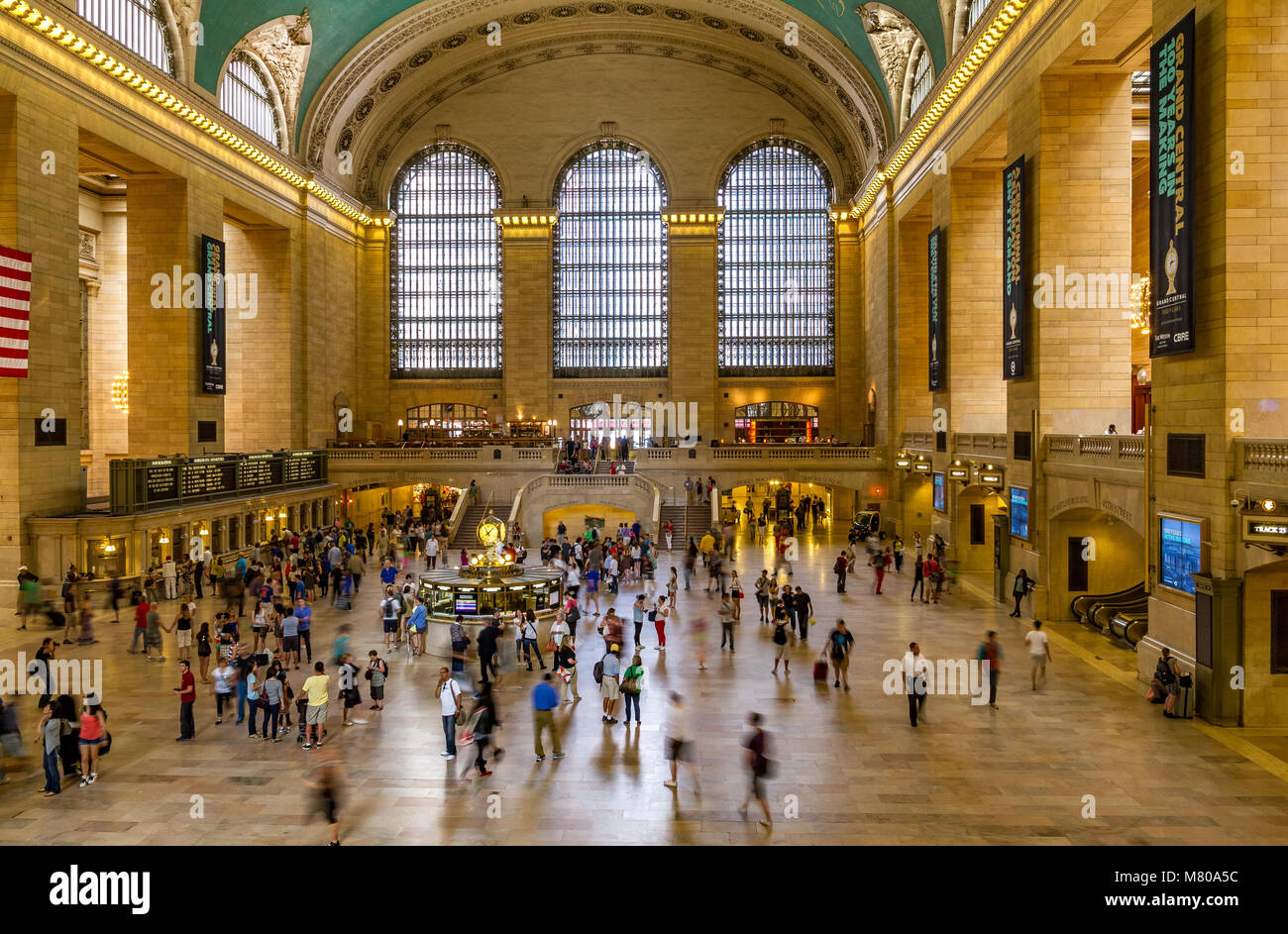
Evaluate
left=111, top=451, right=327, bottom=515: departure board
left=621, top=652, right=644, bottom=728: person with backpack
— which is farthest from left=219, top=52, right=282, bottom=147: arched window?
left=621, top=652, right=644, bottom=728: person with backpack

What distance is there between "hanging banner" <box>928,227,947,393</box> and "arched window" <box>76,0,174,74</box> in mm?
22853

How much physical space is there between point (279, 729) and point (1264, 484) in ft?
43.4

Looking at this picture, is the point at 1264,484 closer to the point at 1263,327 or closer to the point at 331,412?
the point at 1263,327

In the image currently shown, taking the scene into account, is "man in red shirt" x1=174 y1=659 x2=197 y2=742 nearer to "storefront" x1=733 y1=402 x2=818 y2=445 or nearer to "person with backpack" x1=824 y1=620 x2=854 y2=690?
"person with backpack" x1=824 y1=620 x2=854 y2=690

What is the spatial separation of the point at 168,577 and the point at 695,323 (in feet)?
91.9

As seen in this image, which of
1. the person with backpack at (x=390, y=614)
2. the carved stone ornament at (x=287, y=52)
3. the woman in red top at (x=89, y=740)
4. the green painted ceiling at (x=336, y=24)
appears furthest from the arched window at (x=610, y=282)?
the woman in red top at (x=89, y=740)

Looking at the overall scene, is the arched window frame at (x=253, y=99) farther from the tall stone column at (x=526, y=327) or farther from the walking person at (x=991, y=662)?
the walking person at (x=991, y=662)

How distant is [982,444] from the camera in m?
24.2

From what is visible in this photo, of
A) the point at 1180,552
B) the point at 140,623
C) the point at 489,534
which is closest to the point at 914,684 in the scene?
the point at 1180,552

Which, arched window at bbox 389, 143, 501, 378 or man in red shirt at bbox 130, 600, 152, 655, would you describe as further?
arched window at bbox 389, 143, 501, 378

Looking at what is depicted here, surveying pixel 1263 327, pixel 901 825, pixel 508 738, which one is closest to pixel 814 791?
pixel 901 825

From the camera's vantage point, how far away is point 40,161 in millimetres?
21562

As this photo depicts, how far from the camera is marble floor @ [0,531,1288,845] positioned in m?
9.03

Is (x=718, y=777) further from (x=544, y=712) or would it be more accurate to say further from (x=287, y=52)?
(x=287, y=52)
